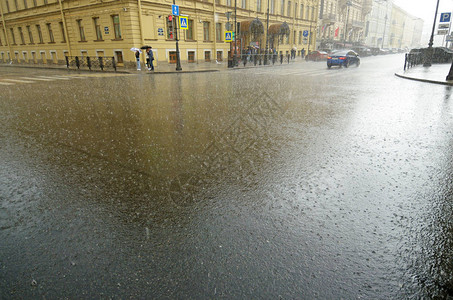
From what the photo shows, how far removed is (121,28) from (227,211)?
1060 inches

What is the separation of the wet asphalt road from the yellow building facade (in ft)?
71.0

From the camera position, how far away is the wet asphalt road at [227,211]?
79.6 inches

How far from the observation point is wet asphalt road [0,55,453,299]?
2.02 m

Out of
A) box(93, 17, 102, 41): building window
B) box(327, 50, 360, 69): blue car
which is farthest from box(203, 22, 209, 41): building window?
box(327, 50, 360, 69): blue car

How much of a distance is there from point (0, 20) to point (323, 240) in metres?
52.2

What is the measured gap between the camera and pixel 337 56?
25812 mm

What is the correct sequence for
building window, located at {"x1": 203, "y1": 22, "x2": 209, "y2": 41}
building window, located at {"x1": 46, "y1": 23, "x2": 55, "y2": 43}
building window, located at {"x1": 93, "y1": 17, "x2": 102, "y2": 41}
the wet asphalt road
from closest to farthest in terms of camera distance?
1. the wet asphalt road
2. building window, located at {"x1": 93, "y1": 17, "x2": 102, "y2": 41}
3. building window, located at {"x1": 203, "y1": 22, "x2": 209, "y2": 41}
4. building window, located at {"x1": 46, "y1": 23, "x2": 55, "y2": 43}

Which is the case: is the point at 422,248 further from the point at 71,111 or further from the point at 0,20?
the point at 0,20

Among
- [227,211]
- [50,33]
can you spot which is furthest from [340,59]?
[50,33]

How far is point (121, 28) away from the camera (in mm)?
25188

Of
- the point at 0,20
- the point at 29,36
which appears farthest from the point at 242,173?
the point at 0,20

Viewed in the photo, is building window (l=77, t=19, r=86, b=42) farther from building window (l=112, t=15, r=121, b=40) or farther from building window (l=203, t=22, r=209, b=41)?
building window (l=203, t=22, r=209, b=41)

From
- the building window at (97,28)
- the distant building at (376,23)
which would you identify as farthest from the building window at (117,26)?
the distant building at (376,23)

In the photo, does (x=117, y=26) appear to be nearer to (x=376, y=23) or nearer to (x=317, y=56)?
(x=317, y=56)
